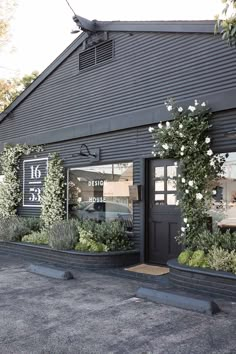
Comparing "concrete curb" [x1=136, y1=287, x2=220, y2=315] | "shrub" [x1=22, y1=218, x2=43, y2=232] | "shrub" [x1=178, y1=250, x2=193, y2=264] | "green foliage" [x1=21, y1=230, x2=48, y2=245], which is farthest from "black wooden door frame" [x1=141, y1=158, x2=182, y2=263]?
"shrub" [x1=22, y1=218, x2=43, y2=232]

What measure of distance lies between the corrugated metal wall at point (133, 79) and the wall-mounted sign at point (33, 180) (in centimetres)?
100

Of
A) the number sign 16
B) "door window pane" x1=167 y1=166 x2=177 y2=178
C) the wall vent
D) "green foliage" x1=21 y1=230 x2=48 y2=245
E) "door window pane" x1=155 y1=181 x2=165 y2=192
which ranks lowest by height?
"green foliage" x1=21 y1=230 x2=48 y2=245

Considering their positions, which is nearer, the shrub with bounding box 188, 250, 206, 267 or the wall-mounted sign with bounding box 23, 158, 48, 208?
the shrub with bounding box 188, 250, 206, 267

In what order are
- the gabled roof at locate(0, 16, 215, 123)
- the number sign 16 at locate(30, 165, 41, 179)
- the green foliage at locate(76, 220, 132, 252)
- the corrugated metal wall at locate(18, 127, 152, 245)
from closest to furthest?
the gabled roof at locate(0, 16, 215, 123) → the green foliage at locate(76, 220, 132, 252) → the corrugated metal wall at locate(18, 127, 152, 245) → the number sign 16 at locate(30, 165, 41, 179)

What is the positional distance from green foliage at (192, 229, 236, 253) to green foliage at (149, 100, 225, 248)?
35 centimetres

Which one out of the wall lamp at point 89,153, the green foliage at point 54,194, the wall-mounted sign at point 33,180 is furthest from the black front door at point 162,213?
the wall-mounted sign at point 33,180

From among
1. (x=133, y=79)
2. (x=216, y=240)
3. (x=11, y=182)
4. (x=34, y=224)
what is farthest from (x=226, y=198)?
(x=11, y=182)

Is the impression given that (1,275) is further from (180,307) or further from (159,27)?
(159,27)

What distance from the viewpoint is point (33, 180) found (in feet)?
39.7

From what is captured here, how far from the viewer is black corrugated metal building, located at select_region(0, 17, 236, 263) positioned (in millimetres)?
7816

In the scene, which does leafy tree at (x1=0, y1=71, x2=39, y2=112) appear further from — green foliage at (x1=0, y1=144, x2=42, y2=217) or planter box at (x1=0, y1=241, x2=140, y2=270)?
planter box at (x1=0, y1=241, x2=140, y2=270)

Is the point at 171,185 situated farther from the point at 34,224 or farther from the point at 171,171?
the point at 34,224

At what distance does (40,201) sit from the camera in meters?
11.5

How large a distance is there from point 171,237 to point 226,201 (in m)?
1.40
